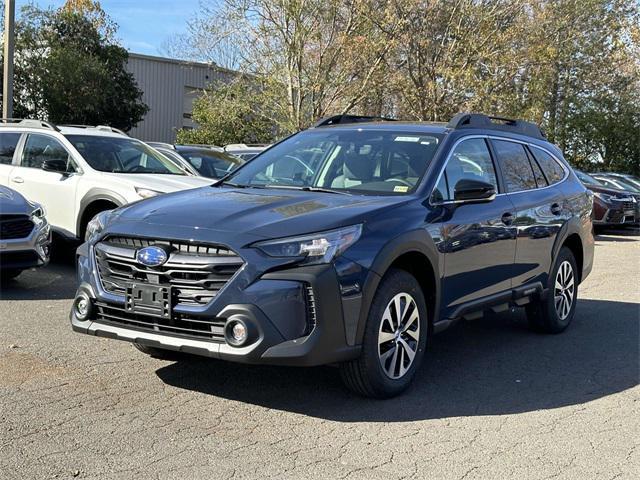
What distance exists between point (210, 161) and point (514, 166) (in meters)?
7.65

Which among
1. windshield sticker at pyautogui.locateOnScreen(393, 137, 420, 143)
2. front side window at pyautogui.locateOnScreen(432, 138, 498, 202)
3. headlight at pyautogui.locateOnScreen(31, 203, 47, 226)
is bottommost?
headlight at pyautogui.locateOnScreen(31, 203, 47, 226)

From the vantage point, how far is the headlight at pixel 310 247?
4293mm

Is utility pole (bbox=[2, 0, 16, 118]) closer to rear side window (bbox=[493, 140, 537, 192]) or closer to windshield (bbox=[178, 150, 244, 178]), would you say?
windshield (bbox=[178, 150, 244, 178])

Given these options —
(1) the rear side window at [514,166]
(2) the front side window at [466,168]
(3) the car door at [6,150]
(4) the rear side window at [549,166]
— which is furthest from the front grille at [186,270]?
(3) the car door at [6,150]

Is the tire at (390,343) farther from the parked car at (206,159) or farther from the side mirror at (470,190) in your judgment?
the parked car at (206,159)

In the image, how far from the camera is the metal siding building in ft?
108

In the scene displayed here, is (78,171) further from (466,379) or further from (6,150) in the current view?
(466,379)

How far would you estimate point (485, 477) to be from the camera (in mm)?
3801

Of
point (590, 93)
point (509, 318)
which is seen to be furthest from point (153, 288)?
point (590, 93)

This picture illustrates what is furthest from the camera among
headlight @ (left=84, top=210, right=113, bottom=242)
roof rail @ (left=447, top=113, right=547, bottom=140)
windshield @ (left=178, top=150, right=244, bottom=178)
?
windshield @ (left=178, top=150, right=244, bottom=178)

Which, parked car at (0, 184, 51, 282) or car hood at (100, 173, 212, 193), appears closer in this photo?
parked car at (0, 184, 51, 282)

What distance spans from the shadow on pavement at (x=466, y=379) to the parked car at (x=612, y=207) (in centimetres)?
1193

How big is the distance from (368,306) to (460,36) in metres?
19.1

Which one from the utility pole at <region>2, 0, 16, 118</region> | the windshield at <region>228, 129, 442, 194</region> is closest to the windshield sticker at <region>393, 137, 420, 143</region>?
the windshield at <region>228, 129, 442, 194</region>
